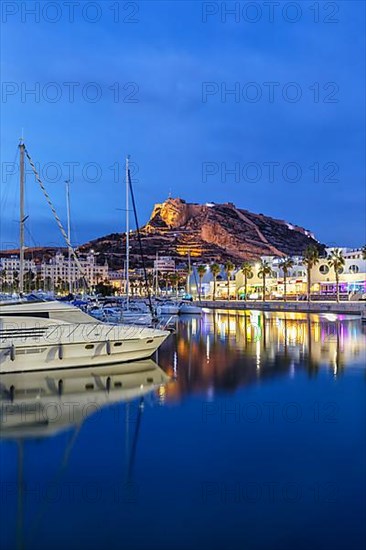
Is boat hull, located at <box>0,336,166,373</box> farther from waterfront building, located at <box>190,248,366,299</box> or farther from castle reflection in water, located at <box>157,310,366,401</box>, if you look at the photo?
waterfront building, located at <box>190,248,366,299</box>

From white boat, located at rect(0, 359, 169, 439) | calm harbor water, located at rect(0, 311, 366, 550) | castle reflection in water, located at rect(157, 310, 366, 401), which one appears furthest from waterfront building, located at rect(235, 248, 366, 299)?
calm harbor water, located at rect(0, 311, 366, 550)

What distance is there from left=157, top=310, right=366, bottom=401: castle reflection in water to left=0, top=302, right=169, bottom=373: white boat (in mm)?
2337

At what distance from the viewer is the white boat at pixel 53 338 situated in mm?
16233

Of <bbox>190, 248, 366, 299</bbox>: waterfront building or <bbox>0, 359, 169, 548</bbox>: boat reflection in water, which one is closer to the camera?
<bbox>0, 359, 169, 548</bbox>: boat reflection in water

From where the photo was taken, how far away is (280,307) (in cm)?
7244

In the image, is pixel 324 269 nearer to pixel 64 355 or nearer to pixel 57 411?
pixel 64 355

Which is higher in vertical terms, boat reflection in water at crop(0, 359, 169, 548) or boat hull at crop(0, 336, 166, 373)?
boat hull at crop(0, 336, 166, 373)

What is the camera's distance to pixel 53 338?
16594 millimetres

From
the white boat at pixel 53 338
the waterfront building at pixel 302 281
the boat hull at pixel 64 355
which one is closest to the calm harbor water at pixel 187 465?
the boat hull at pixel 64 355

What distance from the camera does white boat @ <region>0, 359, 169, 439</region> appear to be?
11.0 m

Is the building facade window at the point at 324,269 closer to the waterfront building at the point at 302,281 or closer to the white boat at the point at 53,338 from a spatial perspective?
the waterfront building at the point at 302,281

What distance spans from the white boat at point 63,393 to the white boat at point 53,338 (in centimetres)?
35

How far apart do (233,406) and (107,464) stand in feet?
15.4

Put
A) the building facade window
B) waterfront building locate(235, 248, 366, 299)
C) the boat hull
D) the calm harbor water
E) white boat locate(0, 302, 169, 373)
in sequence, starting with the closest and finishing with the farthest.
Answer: the calm harbor water → white boat locate(0, 302, 169, 373) → the boat hull → waterfront building locate(235, 248, 366, 299) → the building facade window
